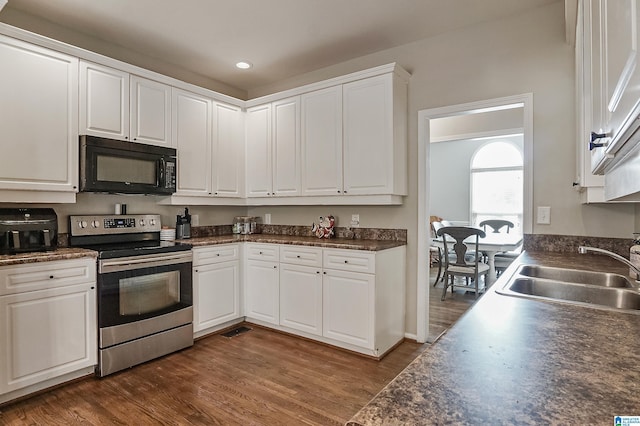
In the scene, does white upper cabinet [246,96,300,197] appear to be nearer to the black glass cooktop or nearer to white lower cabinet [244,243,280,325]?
white lower cabinet [244,243,280,325]

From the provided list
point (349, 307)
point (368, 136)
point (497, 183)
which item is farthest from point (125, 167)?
point (497, 183)

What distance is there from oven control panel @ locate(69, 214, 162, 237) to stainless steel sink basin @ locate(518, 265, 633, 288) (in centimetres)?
308

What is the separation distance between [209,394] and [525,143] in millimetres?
2927

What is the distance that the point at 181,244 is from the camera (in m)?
3.08

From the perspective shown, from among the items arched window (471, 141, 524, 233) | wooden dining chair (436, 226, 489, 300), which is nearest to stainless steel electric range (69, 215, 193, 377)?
wooden dining chair (436, 226, 489, 300)

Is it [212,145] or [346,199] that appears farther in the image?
[212,145]

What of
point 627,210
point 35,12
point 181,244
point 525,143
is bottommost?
point 181,244

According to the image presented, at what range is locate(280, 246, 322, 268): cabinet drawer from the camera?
3143 mm

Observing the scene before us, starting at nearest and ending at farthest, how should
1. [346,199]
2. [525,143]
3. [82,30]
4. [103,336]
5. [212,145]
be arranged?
[103,336]
[525,143]
[82,30]
[346,199]
[212,145]

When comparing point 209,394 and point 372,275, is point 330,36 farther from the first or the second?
point 209,394

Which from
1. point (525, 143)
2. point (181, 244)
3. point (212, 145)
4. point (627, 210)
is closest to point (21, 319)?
point (181, 244)

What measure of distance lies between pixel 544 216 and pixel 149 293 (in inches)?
122

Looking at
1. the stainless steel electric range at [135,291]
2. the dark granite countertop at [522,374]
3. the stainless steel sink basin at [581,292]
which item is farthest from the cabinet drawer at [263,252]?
the dark granite countertop at [522,374]

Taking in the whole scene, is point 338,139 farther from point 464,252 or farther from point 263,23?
point 464,252
